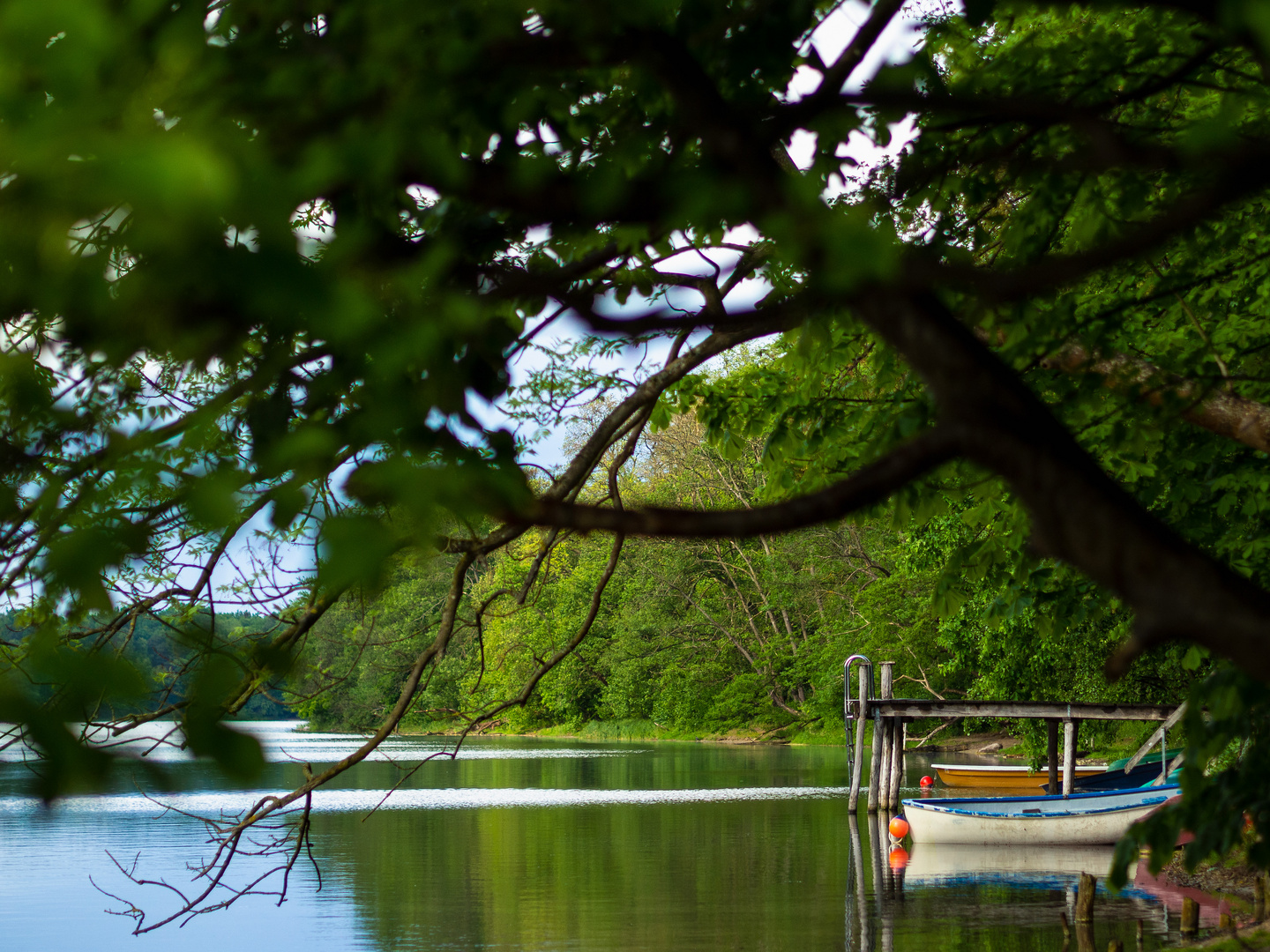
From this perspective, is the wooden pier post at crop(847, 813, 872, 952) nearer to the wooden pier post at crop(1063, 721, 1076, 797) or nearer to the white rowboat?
the white rowboat

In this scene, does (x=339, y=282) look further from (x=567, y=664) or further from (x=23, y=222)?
(x=567, y=664)

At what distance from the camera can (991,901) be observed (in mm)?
15461

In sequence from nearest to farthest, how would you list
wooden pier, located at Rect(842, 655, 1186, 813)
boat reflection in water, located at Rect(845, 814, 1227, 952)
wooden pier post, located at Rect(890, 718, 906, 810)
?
boat reflection in water, located at Rect(845, 814, 1227, 952)
wooden pier, located at Rect(842, 655, 1186, 813)
wooden pier post, located at Rect(890, 718, 906, 810)

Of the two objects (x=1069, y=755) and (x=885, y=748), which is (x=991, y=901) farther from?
(x=885, y=748)

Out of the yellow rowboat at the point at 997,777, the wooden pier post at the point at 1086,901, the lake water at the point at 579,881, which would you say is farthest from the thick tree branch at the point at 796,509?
the yellow rowboat at the point at 997,777

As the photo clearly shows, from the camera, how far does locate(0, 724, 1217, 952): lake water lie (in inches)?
549

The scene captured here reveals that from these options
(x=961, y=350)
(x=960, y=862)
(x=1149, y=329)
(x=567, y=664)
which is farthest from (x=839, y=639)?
(x=961, y=350)

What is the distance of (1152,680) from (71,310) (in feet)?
77.5

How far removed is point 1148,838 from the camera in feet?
12.0

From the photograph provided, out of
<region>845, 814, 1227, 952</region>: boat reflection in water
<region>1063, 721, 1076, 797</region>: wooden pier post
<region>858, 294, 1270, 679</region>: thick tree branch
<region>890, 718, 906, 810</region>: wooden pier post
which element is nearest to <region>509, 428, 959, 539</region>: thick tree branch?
<region>858, 294, 1270, 679</region>: thick tree branch

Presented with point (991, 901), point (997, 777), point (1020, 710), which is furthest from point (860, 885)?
point (997, 777)

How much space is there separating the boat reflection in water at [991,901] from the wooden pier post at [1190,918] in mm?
353

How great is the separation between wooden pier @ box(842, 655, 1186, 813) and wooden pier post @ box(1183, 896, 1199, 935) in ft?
25.9

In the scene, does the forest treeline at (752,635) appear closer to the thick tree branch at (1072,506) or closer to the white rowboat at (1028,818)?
the white rowboat at (1028,818)
